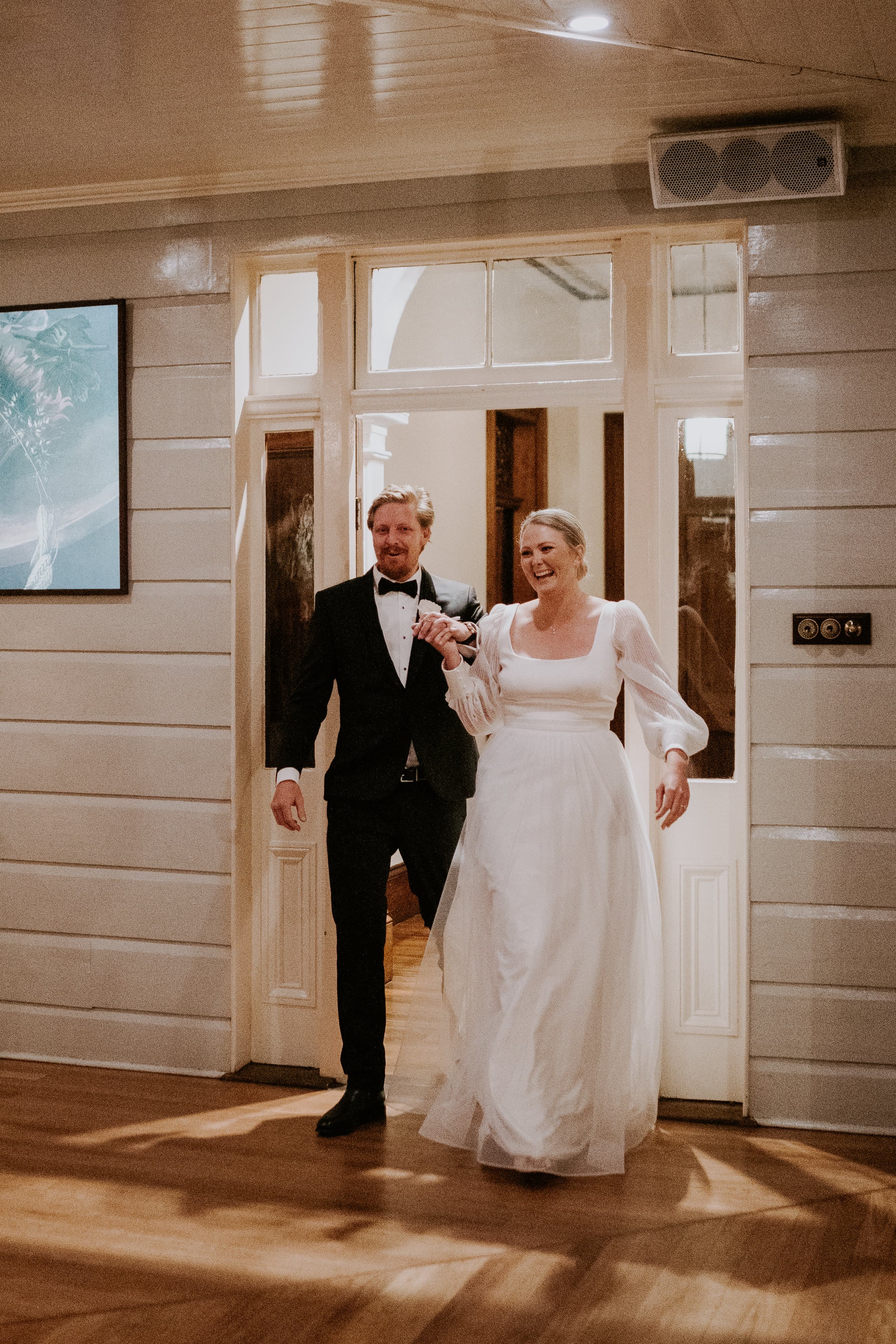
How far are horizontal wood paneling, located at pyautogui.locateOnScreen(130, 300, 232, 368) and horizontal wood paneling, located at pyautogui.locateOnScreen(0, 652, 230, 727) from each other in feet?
3.10

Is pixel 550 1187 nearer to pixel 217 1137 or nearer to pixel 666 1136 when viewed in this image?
pixel 666 1136

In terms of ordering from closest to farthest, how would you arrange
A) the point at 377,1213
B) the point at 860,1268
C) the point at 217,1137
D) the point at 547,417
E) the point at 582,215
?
1. the point at 860,1268
2. the point at 377,1213
3. the point at 217,1137
4. the point at 582,215
5. the point at 547,417

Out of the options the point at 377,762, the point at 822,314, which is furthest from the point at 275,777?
the point at 822,314

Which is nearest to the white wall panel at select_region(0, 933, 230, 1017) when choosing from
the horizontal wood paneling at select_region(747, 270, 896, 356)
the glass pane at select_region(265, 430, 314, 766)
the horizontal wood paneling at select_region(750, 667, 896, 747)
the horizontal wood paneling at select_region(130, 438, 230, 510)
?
the glass pane at select_region(265, 430, 314, 766)

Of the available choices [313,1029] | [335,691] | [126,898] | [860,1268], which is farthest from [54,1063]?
[860,1268]

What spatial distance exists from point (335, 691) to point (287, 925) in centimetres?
79

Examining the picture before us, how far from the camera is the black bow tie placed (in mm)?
3652

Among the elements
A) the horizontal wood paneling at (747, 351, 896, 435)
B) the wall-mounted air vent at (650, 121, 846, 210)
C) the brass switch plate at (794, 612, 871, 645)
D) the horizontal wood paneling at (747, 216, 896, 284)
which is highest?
the wall-mounted air vent at (650, 121, 846, 210)

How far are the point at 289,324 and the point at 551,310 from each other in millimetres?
871

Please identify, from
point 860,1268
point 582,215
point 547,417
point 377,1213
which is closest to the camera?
point 860,1268

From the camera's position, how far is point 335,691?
4.05 meters

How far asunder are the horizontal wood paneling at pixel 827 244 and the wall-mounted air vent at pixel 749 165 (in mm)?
115

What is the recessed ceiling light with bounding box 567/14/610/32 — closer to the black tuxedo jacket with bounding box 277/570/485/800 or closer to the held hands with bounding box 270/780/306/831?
the black tuxedo jacket with bounding box 277/570/485/800

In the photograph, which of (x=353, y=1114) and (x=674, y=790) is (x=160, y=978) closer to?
(x=353, y=1114)
